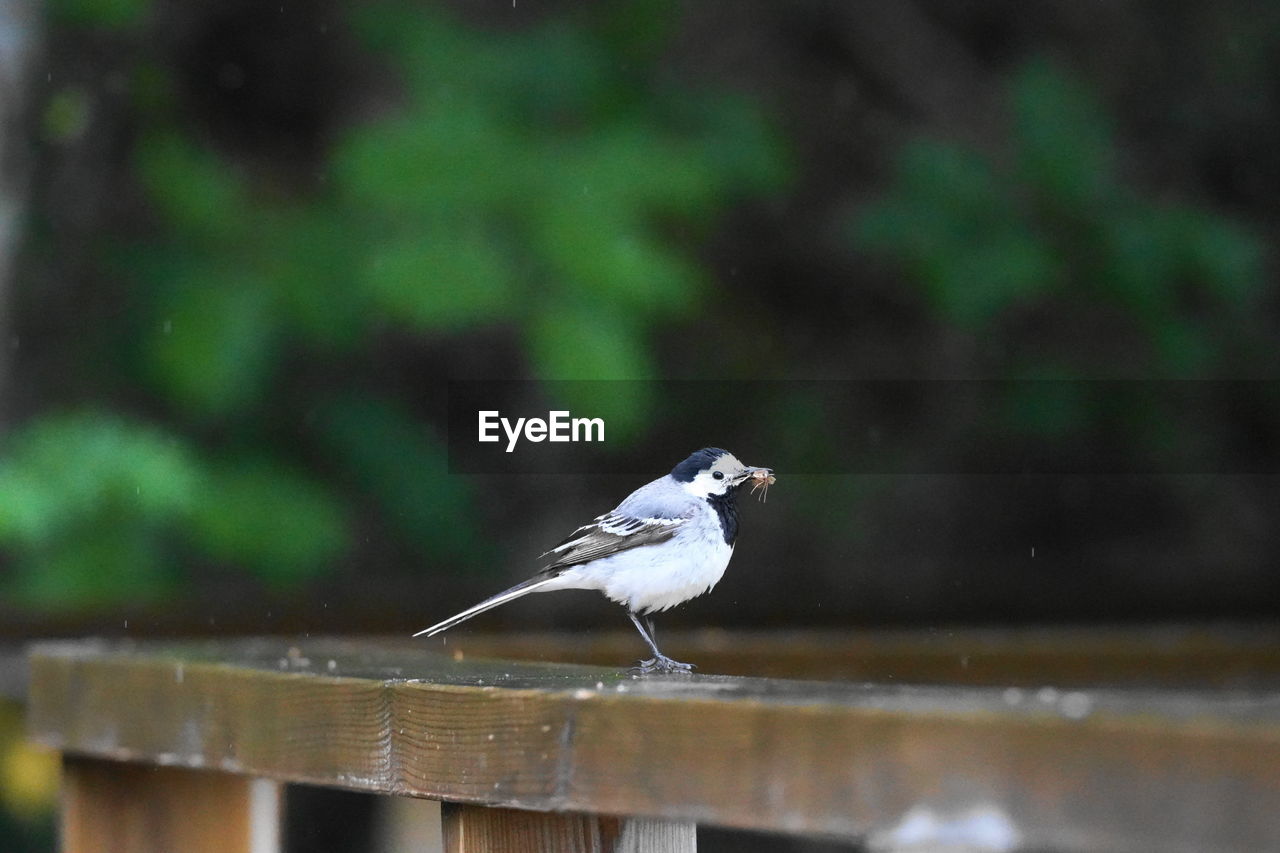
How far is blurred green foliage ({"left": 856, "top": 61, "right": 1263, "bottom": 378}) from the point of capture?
16.5 ft

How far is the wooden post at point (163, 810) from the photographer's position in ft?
6.75

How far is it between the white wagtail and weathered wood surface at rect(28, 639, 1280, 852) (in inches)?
4.0

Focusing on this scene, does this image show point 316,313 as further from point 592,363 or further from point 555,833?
point 555,833

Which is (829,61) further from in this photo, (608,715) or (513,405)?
(608,715)

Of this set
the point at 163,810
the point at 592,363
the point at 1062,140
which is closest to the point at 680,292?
the point at 592,363

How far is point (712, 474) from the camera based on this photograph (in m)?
1.87

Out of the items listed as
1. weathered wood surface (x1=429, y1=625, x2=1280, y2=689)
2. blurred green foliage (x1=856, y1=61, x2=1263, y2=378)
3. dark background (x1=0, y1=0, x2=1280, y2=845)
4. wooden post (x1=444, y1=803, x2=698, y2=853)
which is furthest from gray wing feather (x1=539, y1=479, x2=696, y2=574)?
blurred green foliage (x1=856, y1=61, x2=1263, y2=378)

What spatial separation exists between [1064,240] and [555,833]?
404cm

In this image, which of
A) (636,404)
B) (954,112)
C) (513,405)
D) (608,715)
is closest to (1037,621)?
(636,404)

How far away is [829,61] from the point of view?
6090 mm

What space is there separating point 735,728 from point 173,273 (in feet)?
12.8

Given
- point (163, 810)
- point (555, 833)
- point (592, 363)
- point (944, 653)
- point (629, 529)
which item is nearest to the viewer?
point (555, 833)

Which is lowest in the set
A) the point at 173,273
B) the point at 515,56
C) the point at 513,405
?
the point at 513,405

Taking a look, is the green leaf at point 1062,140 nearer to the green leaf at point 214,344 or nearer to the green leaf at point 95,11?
the green leaf at point 214,344
